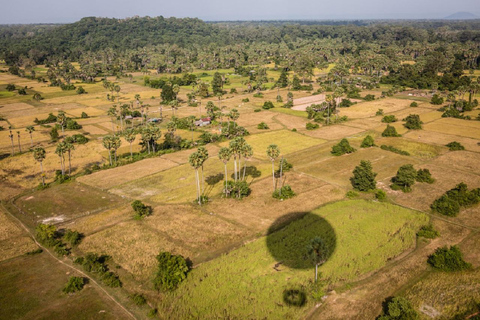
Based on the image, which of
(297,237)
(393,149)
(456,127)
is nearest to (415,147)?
(393,149)

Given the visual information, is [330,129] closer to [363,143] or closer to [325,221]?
[363,143]

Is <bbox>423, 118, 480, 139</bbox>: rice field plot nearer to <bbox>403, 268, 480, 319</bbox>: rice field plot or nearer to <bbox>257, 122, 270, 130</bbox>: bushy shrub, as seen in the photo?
<bbox>257, 122, 270, 130</bbox>: bushy shrub

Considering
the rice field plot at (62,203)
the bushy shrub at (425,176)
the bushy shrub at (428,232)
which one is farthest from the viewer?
the bushy shrub at (425,176)

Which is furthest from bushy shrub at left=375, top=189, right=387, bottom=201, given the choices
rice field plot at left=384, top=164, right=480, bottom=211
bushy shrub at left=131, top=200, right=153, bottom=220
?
bushy shrub at left=131, top=200, right=153, bottom=220

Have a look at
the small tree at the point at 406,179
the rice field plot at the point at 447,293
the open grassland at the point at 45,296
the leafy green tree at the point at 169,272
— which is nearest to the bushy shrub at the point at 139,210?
the open grassland at the point at 45,296

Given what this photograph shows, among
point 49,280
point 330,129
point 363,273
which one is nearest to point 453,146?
point 330,129

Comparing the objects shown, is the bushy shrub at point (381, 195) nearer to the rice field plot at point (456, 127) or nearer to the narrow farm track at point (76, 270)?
the narrow farm track at point (76, 270)

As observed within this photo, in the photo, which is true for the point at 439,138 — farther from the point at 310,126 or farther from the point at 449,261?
the point at 449,261
